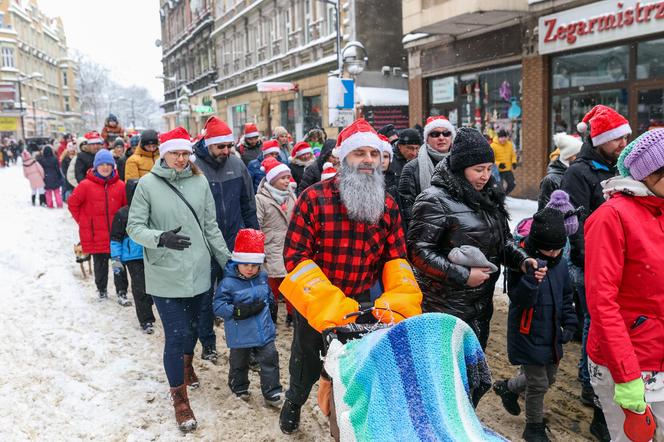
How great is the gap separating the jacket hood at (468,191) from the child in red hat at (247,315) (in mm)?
1625

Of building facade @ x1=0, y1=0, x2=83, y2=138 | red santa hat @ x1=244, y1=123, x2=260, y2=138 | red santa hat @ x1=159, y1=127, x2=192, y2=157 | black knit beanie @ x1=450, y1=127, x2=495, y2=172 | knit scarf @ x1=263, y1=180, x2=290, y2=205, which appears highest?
building facade @ x1=0, y1=0, x2=83, y2=138

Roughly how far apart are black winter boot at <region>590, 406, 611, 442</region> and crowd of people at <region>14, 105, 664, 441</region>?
1cm

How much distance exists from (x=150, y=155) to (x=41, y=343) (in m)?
2.44

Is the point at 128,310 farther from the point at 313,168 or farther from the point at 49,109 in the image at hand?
the point at 49,109

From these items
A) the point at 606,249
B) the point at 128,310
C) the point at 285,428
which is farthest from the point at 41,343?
the point at 606,249

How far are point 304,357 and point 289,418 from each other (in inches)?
21.8

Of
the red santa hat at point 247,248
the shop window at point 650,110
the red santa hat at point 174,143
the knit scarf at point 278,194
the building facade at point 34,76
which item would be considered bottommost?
the red santa hat at point 247,248

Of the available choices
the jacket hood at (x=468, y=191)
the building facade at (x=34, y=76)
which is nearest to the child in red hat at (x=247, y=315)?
the jacket hood at (x=468, y=191)

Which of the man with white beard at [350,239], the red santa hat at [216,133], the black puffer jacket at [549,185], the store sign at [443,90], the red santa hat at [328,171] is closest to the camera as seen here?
the man with white beard at [350,239]

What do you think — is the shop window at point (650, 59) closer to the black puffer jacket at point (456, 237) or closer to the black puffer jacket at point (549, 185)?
the black puffer jacket at point (549, 185)

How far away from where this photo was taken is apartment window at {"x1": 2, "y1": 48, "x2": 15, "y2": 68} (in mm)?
72188

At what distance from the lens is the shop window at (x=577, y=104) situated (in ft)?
40.5

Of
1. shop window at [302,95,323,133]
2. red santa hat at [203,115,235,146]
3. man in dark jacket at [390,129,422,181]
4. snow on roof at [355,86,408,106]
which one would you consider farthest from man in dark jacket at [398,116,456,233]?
shop window at [302,95,323,133]

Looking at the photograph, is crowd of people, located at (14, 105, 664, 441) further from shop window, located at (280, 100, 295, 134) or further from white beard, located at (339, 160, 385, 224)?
shop window, located at (280, 100, 295, 134)
